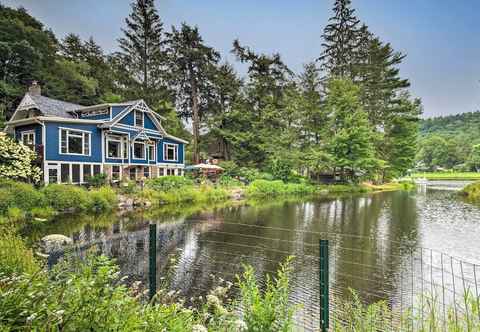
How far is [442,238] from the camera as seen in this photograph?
9.02 meters

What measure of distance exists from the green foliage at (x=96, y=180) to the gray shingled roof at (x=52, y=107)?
515 cm

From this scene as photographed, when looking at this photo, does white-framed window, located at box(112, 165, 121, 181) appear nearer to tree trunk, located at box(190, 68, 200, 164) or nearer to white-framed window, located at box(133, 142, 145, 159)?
white-framed window, located at box(133, 142, 145, 159)

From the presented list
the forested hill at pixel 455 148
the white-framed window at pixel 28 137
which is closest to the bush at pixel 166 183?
the white-framed window at pixel 28 137

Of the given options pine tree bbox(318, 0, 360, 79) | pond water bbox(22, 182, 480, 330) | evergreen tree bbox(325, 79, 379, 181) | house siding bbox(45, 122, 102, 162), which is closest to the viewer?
pond water bbox(22, 182, 480, 330)

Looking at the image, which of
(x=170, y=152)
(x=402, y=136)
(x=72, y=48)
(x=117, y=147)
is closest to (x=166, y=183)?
(x=117, y=147)

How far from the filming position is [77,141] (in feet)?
61.5

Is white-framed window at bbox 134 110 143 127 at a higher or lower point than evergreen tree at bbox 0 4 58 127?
lower

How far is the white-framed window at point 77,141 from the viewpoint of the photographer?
17875 mm

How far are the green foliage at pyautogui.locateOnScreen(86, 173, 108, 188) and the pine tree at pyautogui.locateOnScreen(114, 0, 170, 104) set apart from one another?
A: 12.8 m

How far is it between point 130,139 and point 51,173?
18.6 feet

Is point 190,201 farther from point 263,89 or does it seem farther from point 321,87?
point 321,87

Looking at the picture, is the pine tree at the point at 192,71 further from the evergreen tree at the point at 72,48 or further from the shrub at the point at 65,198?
the shrub at the point at 65,198

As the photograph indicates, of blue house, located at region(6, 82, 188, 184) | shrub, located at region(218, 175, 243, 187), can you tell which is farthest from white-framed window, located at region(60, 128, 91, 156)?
shrub, located at region(218, 175, 243, 187)

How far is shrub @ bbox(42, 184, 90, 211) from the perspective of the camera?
13.0 m
